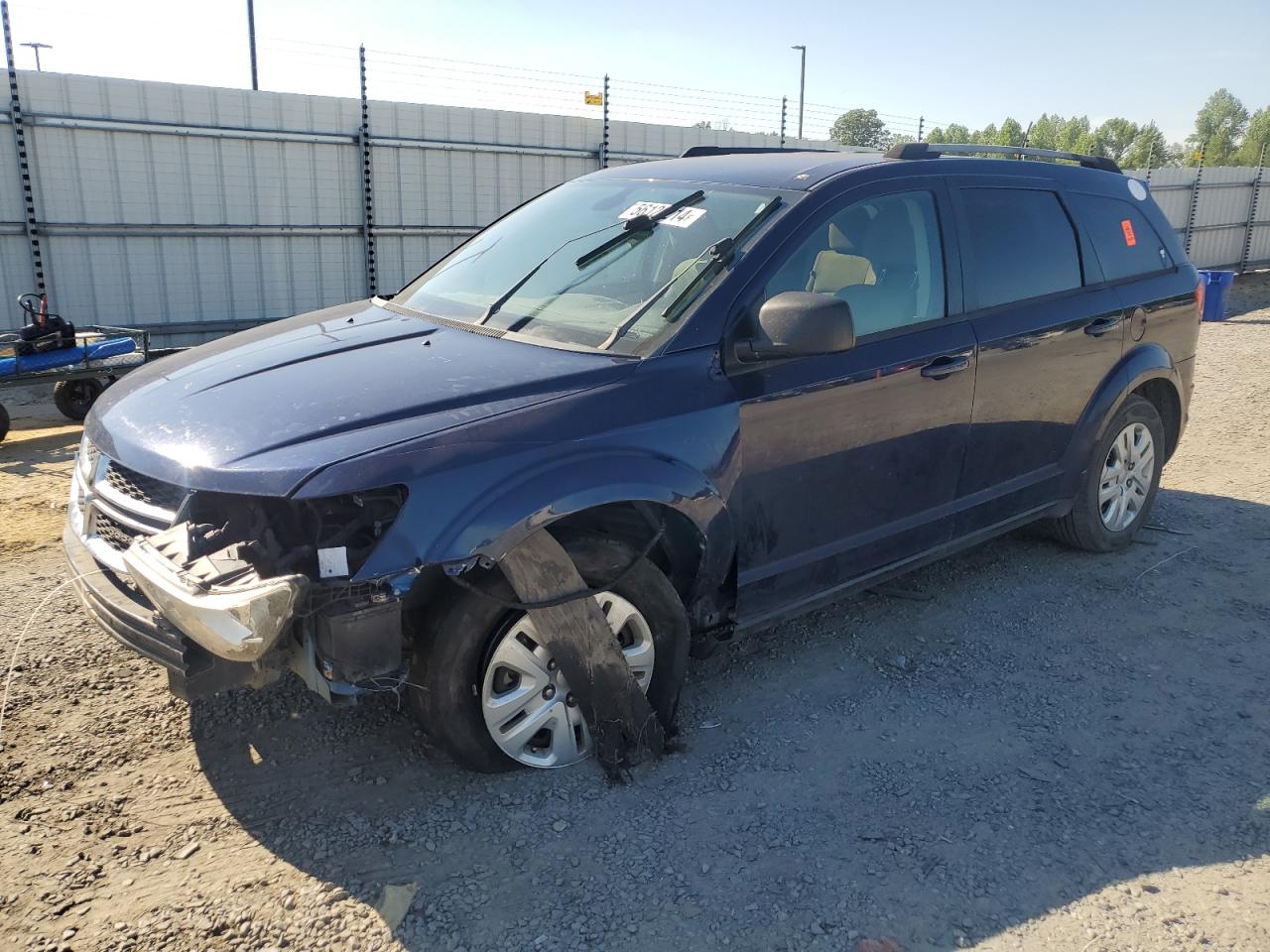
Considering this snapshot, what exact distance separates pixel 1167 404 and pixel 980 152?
1805 mm

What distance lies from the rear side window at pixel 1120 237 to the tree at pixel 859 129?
11089 mm

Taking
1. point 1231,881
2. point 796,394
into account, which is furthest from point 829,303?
point 1231,881

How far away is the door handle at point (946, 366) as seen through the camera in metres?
3.96

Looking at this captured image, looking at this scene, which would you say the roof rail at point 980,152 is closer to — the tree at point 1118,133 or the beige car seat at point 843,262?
the beige car seat at point 843,262

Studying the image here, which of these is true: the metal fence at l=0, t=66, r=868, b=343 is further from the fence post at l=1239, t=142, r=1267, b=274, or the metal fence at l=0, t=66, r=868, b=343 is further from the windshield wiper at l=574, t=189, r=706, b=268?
the fence post at l=1239, t=142, r=1267, b=274

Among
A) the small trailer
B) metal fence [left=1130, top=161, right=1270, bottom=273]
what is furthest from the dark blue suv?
metal fence [left=1130, top=161, right=1270, bottom=273]

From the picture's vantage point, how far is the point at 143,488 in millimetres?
3064

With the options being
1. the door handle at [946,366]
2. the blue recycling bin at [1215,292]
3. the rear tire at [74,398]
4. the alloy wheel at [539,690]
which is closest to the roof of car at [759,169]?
the door handle at [946,366]

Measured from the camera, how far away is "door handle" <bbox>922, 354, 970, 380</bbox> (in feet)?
13.0

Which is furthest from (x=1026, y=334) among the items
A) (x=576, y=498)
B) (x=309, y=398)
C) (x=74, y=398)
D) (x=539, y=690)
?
(x=74, y=398)

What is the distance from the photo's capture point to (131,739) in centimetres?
340

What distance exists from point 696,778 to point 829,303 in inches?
63.8

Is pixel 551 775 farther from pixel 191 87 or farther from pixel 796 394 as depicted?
pixel 191 87

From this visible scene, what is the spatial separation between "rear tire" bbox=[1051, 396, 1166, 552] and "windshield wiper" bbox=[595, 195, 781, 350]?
243 cm
